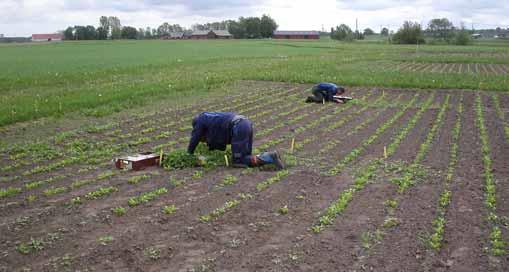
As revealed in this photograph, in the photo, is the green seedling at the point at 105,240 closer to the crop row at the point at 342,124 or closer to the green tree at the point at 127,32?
the crop row at the point at 342,124

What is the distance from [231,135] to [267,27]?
124597mm

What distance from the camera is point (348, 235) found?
6.07 meters

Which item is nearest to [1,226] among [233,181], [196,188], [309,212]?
[196,188]

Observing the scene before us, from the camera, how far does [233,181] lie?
8.12 metres

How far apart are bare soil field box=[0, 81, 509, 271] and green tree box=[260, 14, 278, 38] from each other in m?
120

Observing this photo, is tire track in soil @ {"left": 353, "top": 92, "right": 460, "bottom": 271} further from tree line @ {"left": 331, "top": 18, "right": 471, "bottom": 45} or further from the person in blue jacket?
tree line @ {"left": 331, "top": 18, "right": 471, "bottom": 45}

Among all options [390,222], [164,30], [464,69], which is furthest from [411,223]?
[164,30]

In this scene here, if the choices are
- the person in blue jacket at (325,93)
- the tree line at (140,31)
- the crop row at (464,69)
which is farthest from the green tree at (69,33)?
the person in blue jacket at (325,93)

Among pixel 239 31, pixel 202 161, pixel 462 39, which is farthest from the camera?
pixel 239 31

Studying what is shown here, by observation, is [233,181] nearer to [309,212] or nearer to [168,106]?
[309,212]

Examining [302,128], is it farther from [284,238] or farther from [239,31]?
[239,31]

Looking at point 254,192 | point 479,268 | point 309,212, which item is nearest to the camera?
point 479,268

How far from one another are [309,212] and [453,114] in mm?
10114

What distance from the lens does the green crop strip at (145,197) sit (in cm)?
703
